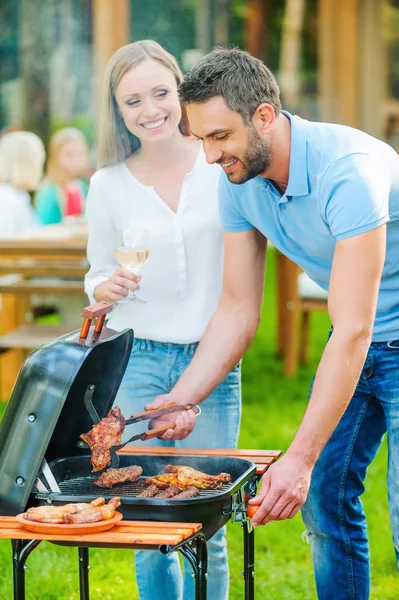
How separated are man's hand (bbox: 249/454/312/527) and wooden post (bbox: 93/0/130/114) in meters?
8.24

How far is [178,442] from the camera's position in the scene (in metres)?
3.15

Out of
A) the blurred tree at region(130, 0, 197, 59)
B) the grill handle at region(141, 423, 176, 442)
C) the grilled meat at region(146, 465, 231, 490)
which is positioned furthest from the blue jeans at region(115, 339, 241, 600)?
the blurred tree at region(130, 0, 197, 59)

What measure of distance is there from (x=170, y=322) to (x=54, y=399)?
2.64 feet

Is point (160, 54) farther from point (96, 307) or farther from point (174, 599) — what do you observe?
point (174, 599)

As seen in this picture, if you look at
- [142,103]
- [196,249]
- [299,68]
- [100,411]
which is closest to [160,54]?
[142,103]

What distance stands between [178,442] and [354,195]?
1.08 meters

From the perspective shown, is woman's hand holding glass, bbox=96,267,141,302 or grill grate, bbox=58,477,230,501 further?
woman's hand holding glass, bbox=96,267,141,302

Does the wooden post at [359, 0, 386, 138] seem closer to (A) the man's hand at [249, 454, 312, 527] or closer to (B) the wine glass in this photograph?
(B) the wine glass

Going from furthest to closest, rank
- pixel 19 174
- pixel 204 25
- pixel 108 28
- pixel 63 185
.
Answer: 1. pixel 204 25
2. pixel 108 28
3. pixel 63 185
4. pixel 19 174

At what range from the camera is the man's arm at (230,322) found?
116 inches

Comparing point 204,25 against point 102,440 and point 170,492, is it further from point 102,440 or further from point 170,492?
point 170,492

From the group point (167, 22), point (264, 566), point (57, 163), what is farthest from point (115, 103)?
point (167, 22)

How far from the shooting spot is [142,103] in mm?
3041

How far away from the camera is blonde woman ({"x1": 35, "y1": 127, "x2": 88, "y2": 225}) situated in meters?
8.20
